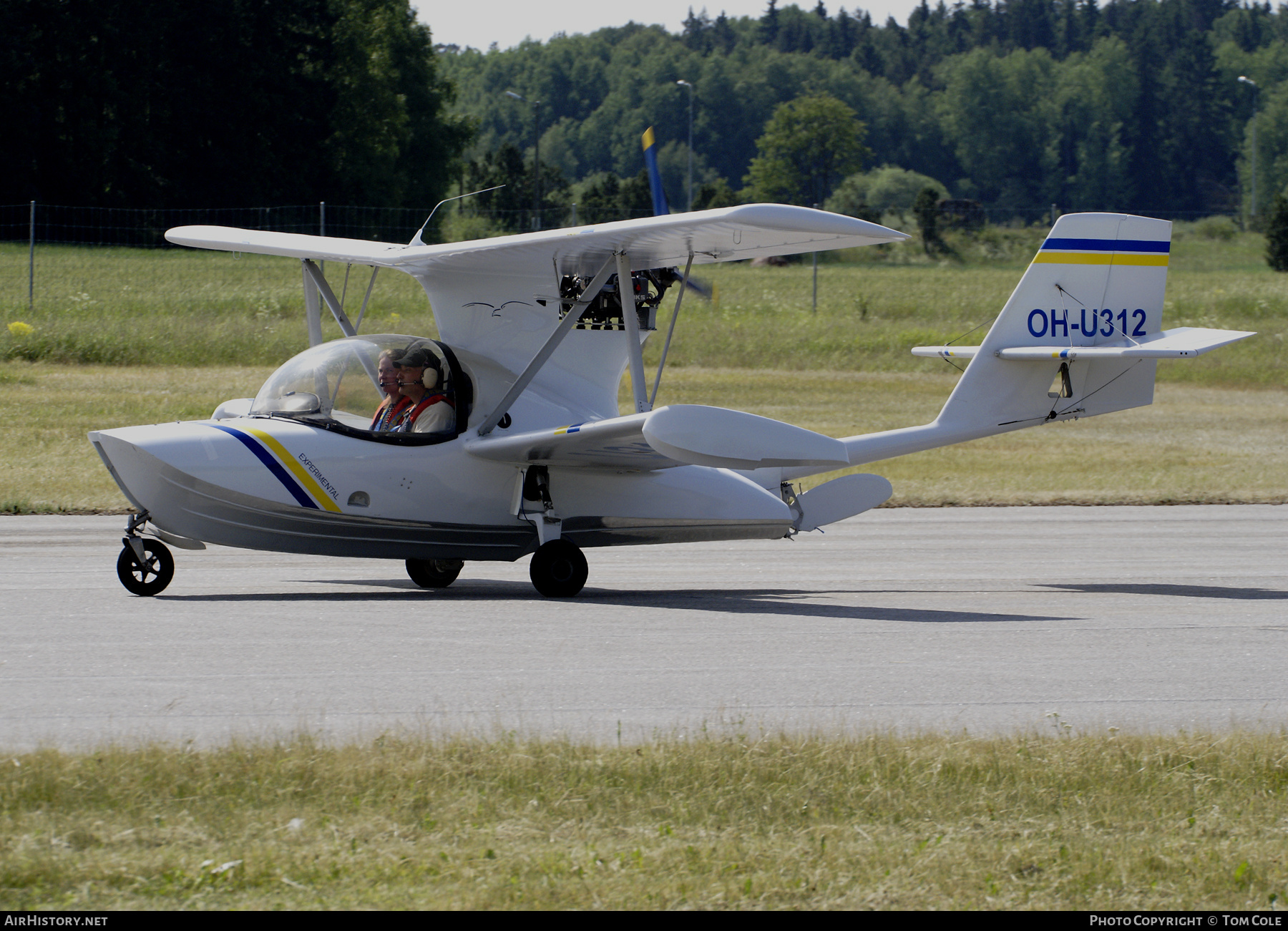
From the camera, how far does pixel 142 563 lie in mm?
9789

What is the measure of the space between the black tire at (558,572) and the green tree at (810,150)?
123224 mm

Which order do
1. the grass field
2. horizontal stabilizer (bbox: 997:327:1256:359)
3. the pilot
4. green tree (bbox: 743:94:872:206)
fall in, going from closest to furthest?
the grass field, the pilot, horizontal stabilizer (bbox: 997:327:1256:359), green tree (bbox: 743:94:872:206)

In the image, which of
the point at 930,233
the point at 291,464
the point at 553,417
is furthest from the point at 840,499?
the point at 930,233

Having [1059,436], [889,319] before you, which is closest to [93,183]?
[889,319]

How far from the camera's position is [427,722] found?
241 inches

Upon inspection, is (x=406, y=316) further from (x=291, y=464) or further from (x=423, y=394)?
(x=291, y=464)

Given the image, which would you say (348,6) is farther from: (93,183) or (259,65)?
(93,183)

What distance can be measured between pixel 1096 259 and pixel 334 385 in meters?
6.26

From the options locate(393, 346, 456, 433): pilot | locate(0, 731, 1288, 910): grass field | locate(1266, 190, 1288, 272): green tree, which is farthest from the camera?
locate(1266, 190, 1288, 272): green tree

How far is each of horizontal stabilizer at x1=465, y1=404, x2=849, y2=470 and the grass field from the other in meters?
3.31

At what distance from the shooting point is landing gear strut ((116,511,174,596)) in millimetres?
9750

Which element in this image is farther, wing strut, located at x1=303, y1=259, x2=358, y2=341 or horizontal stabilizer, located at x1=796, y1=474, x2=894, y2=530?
wing strut, located at x1=303, y1=259, x2=358, y2=341

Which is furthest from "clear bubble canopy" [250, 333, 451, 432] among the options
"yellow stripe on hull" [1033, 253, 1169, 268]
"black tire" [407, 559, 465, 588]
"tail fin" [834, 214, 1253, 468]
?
"yellow stripe on hull" [1033, 253, 1169, 268]

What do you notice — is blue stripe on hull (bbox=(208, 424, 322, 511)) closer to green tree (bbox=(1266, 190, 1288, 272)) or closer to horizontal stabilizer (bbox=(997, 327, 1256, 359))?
horizontal stabilizer (bbox=(997, 327, 1256, 359))
